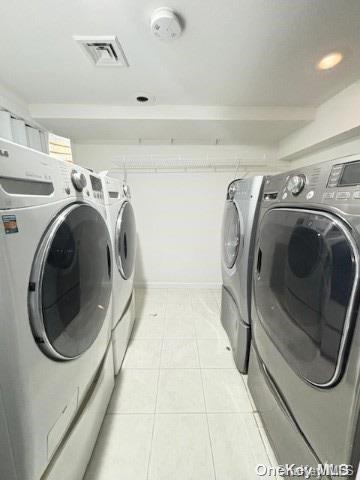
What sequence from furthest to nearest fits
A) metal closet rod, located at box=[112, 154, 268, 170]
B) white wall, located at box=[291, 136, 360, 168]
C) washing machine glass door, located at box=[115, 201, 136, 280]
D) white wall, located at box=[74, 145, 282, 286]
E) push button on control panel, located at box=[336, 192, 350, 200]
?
white wall, located at box=[74, 145, 282, 286] → metal closet rod, located at box=[112, 154, 268, 170] → white wall, located at box=[291, 136, 360, 168] → washing machine glass door, located at box=[115, 201, 136, 280] → push button on control panel, located at box=[336, 192, 350, 200]

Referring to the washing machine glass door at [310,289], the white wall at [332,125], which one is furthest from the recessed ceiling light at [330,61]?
the washing machine glass door at [310,289]

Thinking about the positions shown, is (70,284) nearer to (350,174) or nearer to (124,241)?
(124,241)

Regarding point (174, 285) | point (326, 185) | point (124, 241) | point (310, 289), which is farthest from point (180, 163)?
point (310, 289)

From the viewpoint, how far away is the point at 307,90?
1492 millimetres

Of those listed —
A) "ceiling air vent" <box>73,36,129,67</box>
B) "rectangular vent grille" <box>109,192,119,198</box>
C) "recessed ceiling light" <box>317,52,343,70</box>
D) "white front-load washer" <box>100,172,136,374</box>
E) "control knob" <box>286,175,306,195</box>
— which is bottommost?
"white front-load washer" <box>100,172,136,374</box>

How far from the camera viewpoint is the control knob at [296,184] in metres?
0.74

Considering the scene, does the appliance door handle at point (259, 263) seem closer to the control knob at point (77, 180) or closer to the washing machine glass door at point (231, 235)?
the washing machine glass door at point (231, 235)

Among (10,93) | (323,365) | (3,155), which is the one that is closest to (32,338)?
A: (3,155)

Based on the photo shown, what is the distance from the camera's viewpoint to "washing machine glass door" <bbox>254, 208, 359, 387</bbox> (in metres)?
0.54

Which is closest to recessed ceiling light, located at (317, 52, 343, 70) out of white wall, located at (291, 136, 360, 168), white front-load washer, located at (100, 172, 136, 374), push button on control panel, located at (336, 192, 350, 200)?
white wall, located at (291, 136, 360, 168)

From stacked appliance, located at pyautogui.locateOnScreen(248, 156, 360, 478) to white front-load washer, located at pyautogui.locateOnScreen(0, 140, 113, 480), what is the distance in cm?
81

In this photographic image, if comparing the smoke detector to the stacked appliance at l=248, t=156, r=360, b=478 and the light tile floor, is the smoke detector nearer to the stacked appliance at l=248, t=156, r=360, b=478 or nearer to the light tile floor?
the stacked appliance at l=248, t=156, r=360, b=478

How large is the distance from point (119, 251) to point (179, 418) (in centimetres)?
104

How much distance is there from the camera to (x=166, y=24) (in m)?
0.95
